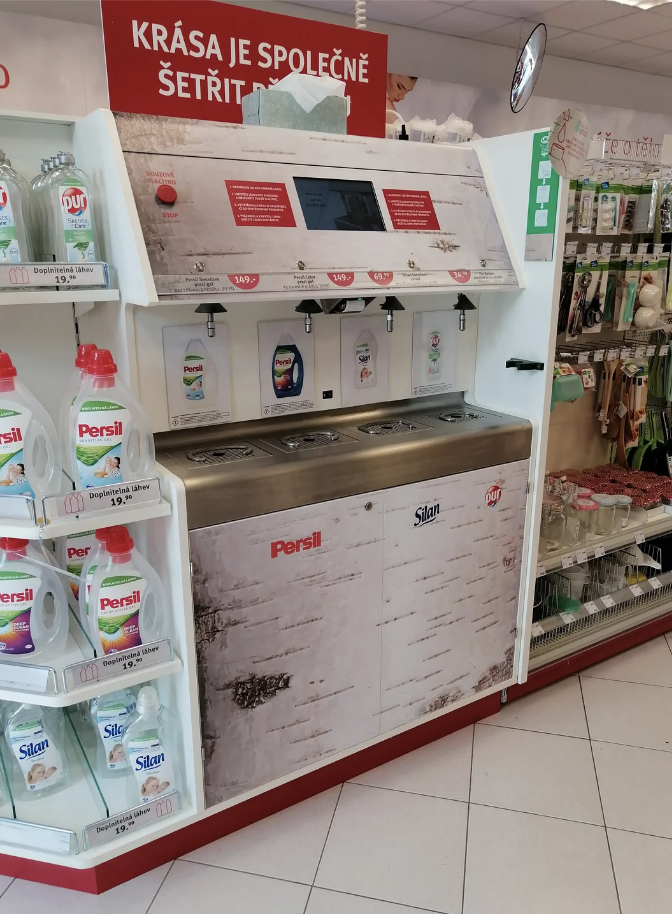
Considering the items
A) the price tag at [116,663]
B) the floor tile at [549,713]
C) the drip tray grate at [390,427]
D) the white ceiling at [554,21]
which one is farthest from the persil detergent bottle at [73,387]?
the white ceiling at [554,21]

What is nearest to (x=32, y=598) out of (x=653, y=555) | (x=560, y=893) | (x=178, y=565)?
(x=178, y=565)

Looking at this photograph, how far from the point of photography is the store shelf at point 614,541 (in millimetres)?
2609

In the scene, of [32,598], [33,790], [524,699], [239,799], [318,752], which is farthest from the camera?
[524,699]

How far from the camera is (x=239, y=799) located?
1963mm

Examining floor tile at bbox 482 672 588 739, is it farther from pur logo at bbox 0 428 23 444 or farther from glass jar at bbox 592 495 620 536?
pur logo at bbox 0 428 23 444

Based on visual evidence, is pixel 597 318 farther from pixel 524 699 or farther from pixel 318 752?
pixel 318 752

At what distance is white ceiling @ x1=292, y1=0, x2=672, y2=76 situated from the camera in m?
4.68

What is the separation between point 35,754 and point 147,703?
0.34 m

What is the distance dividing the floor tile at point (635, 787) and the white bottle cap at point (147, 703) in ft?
4.68

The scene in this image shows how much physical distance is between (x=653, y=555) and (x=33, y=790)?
2.70 metres

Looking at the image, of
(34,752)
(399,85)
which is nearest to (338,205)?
(34,752)

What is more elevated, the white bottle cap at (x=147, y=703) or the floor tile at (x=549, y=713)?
the white bottle cap at (x=147, y=703)

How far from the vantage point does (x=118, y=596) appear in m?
1.61

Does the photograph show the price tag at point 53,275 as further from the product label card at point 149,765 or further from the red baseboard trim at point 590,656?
the red baseboard trim at point 590,656
